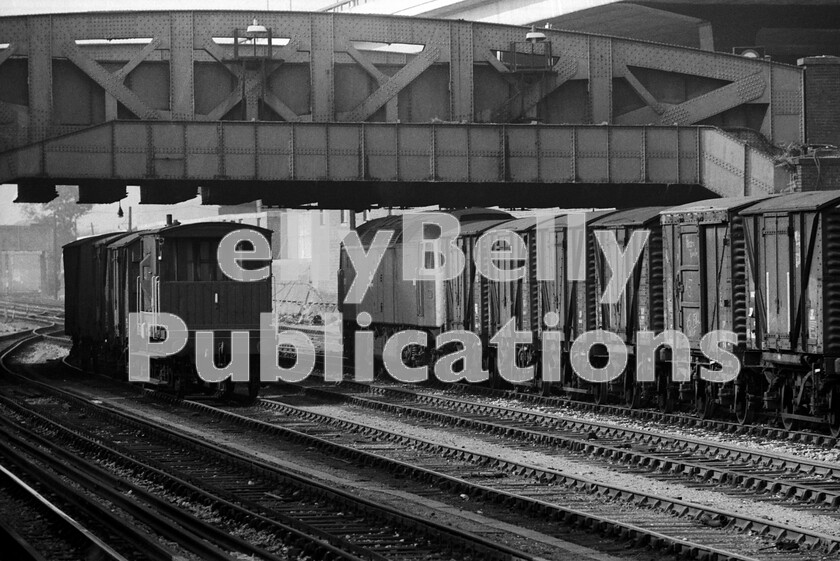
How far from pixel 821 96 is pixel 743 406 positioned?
18.4 metres

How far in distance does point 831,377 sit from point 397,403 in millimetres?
9990

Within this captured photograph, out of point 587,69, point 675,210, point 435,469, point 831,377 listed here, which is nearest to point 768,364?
point 831,377

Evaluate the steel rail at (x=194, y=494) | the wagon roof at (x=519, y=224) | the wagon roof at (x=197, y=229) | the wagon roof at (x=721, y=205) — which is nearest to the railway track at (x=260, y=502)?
the steel rail at (x=194, y=494)

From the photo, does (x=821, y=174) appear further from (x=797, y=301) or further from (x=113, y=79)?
(x=113, y=79)

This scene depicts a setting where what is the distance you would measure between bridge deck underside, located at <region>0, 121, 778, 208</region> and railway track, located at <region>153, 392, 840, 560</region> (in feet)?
44.0

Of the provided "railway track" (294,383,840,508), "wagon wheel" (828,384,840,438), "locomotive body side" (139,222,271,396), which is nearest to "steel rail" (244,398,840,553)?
"railway track" (294,383,840,508)

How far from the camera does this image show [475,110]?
37.7 meters

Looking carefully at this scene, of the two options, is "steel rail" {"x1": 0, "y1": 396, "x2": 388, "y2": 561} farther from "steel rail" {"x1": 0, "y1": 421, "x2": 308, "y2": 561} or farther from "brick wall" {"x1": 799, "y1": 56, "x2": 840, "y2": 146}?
"brick wall" {"x1": 799, "y1": 56, "x2": 840, "y2": 146}

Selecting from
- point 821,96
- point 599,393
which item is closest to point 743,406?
point 599,393

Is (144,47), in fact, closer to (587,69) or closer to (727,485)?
(587,69)

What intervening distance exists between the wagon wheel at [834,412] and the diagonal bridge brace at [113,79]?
70.2ft

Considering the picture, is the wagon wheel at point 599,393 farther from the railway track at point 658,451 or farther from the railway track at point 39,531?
the railway track at point 39,531

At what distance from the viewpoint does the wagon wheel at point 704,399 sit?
20609 millimetres

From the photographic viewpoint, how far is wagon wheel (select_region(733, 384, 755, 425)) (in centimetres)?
1991
